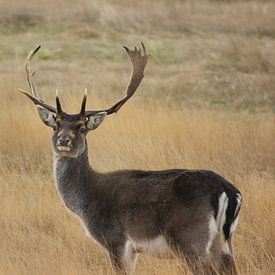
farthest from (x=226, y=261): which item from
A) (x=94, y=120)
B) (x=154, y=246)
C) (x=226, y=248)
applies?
(x=94, y=120)

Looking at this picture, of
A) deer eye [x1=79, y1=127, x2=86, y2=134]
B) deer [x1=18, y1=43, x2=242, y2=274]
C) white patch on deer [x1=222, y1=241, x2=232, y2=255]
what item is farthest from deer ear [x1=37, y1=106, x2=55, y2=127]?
white patch on deer [x1=222, y1=241, x2=232, y2=255]

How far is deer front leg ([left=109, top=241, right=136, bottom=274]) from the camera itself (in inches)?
290

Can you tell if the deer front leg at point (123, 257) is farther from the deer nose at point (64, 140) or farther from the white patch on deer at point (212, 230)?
the deer nose at point (64, 140)

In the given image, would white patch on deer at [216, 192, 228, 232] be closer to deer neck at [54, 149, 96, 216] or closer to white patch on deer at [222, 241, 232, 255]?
white patch on deer at [222, 241, 232, 255]

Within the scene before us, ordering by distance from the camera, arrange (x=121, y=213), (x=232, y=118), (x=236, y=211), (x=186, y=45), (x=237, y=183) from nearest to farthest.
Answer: (x=236, y=211)
(x=121, y=213)
(x=237, y=183)
(x=232, y=118)
(x=186, y=45)

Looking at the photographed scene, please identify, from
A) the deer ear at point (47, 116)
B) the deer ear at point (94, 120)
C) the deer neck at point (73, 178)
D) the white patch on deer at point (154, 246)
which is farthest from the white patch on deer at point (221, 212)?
the deer ear at point (47, 116)

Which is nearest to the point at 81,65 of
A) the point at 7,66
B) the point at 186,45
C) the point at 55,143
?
the point at 7,66

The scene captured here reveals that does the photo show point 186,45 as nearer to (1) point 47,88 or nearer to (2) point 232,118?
(1) point 47,88

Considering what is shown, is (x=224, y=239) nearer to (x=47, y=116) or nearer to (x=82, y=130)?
(x=82, y=130)

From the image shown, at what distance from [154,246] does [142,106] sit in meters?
7.40

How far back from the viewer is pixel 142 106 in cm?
1448

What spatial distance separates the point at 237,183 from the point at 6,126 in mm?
3691

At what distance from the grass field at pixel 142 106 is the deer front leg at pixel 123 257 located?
16.5 inches

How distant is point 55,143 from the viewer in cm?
777
